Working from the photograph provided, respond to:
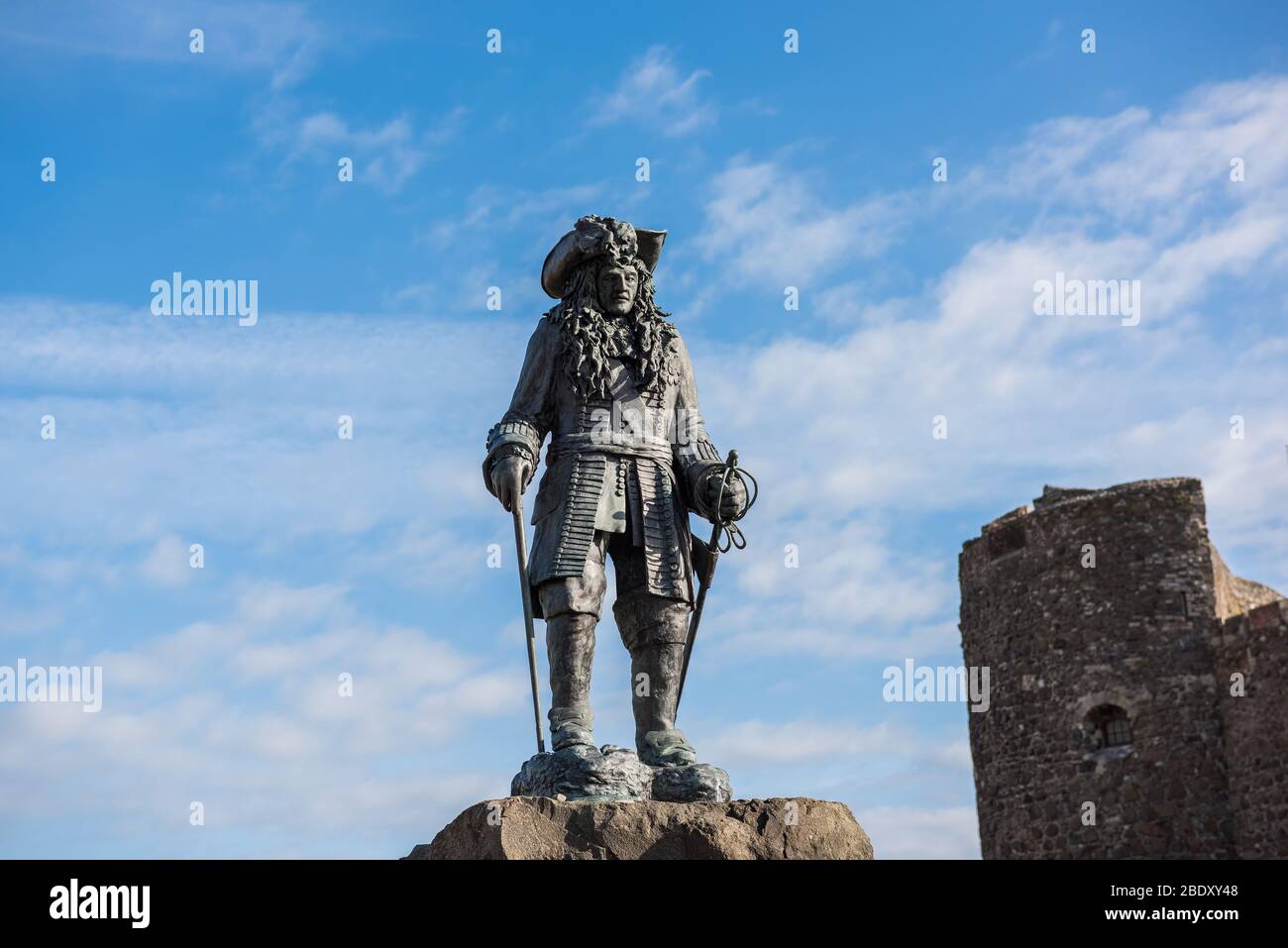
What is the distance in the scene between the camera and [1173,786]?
22.1 m

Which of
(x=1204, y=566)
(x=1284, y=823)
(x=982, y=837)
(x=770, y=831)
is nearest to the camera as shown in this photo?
(x=770, y=831)

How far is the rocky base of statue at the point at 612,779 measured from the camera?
21.9 ft

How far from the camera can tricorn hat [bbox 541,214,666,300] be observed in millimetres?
7711

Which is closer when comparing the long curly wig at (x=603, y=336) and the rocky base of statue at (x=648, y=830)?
the rocky base of statue at (x=648, y=830)

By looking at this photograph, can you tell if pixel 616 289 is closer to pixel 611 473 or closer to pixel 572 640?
pixel 611 473

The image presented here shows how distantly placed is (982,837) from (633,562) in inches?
713

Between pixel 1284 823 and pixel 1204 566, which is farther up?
pixel 1204 566

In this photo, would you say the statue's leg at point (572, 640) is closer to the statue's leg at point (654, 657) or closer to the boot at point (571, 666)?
the boot at point (571, 666)

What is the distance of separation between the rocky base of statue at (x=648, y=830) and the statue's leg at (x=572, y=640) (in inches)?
23.5

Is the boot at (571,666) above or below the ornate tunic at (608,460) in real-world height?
below

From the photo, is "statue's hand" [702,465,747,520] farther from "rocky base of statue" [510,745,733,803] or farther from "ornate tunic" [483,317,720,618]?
"rocky base of statue" [510,745,733,803]

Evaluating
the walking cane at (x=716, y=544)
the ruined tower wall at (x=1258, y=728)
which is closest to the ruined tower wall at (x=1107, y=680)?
the ruined tower wall at (x=1258, y=728)
